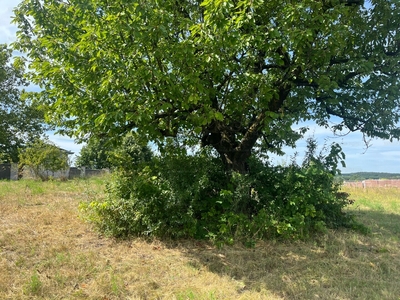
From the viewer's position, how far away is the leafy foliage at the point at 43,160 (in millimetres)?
16031

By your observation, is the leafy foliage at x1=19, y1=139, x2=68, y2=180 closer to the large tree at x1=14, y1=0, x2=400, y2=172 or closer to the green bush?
the large tree at x1=14, y1=0, x2=400, y2=172

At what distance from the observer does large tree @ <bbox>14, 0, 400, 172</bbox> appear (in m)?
3.91

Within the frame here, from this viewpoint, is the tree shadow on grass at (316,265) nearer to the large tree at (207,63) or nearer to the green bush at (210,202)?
the green bush at (210,202)

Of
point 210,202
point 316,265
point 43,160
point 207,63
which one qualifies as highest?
point 207,63

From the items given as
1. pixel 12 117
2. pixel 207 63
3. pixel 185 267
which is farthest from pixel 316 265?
pixel 12 117

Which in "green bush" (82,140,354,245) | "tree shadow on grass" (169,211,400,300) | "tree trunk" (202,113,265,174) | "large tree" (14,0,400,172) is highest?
"large tree" (14,0,400,172)

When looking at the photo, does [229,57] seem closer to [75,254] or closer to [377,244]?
[75,254]

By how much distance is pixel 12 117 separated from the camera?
72.6ft

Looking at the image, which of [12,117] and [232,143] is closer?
[232,143]

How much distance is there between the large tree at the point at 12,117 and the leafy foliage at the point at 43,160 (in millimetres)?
6616

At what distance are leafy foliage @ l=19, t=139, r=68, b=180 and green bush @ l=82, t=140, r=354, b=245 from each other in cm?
1263

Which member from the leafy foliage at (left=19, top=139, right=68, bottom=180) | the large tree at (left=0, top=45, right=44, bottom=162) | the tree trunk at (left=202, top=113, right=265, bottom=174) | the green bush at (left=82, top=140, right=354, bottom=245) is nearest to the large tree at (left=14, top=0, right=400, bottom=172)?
the tree trunk at (left=202, top=113, right=265, bottom=174)

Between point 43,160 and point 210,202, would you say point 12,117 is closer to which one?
point 43,160

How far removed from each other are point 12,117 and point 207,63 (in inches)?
910
